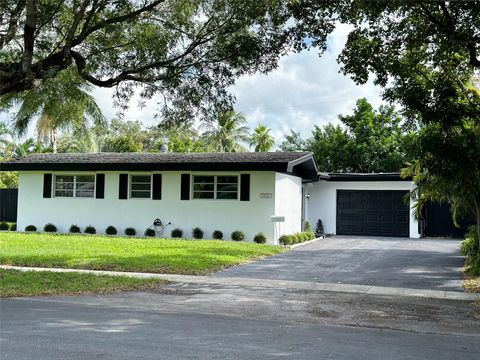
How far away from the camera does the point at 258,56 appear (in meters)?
12.4

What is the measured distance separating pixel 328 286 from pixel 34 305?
5.93 metres

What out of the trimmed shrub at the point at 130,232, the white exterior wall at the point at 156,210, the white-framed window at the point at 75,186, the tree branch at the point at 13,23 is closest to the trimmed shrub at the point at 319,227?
the white exterior wall at the point at 156,210

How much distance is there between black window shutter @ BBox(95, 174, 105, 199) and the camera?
23.4 meters

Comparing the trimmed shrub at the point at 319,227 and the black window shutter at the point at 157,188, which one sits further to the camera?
the trimmed shrub at the point at 319,227

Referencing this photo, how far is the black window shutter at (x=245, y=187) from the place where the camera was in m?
21.4

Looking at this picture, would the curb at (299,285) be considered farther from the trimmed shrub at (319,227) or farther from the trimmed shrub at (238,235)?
the trimmed shrub at (319,227)

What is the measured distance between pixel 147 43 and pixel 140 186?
11.0 metres

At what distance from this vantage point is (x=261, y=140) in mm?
45375

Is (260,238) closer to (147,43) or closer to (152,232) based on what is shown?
(152,232)

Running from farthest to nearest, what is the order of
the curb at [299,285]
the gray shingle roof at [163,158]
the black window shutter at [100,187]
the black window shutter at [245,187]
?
the black window shutter at [100,187] → the black window shutter at [245,187] → the gray shingle roof at [163,158] → the curb at [299,285]

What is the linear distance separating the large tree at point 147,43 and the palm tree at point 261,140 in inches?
1236

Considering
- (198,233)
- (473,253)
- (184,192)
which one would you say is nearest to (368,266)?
(473,253)

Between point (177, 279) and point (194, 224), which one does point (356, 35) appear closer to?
point (177, 279)

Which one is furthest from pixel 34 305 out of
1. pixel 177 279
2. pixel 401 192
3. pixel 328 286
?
pixel 401 192
